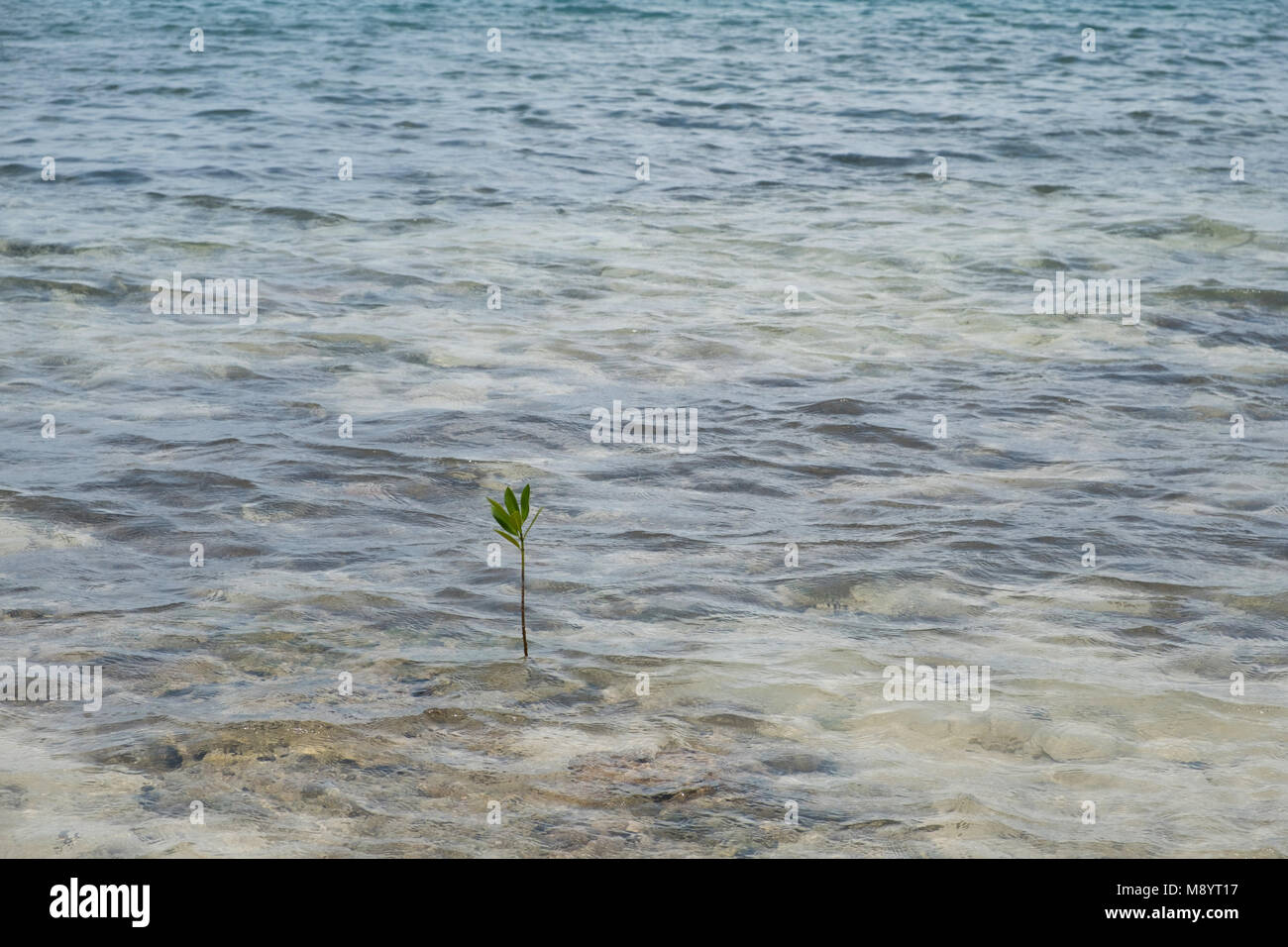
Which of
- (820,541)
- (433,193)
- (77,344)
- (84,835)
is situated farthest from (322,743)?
(433,193)

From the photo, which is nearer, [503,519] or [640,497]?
[503,519]

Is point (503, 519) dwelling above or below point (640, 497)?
above

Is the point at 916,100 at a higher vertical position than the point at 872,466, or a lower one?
higher

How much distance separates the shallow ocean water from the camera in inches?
147

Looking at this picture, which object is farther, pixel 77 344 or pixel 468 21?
pixel 468 21

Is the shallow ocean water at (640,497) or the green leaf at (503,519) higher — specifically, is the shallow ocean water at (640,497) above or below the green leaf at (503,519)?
below

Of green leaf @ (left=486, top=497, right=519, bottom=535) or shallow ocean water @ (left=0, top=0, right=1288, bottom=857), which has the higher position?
green leaf @ (left=486, top=497, right=519, bottom=535)

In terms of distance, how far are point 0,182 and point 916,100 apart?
10.6m

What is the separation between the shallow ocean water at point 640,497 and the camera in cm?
373

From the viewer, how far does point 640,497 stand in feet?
19.4

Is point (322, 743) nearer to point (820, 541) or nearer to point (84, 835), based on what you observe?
point (84, 835)

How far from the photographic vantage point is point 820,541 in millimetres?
5465

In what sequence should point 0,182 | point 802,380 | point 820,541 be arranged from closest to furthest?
point 820,541, point 802,380, point 0,182

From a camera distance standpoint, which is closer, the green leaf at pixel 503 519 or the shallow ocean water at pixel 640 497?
the shallow ocean water at pixel 640 497
